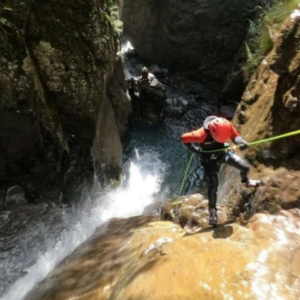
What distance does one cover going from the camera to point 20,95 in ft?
23.4

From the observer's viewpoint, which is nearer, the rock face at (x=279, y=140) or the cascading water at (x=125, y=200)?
the rock face at (x=279, y=140)

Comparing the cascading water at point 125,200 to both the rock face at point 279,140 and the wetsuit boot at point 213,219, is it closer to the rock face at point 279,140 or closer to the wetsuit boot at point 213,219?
the wetsuit boot at point 213,219

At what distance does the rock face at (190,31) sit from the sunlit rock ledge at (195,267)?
51.6 feet

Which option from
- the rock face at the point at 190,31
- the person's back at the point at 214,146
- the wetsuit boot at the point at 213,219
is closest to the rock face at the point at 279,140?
the person's back at the point at 214,146

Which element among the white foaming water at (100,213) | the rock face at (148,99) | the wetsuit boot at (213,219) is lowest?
the white foaming water at (100,213)

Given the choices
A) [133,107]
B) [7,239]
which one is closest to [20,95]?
[7,239]

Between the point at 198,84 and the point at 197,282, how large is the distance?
17312 millimetres

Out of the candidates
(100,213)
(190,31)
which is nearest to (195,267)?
(100,213)

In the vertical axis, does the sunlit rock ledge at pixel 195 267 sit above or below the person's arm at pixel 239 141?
below

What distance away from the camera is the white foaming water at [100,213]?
7.06m

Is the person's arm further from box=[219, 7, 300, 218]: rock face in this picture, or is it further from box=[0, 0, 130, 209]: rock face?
box=[0, 0, 130, 209]: rock face

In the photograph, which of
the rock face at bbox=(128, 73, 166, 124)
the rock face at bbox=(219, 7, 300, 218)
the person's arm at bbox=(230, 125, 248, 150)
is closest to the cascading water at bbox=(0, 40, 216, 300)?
the rock face at bbox=(128, 73, 166, 124)

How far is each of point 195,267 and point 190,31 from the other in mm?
18643

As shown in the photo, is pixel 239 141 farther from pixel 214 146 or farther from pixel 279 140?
pixel 279 140
